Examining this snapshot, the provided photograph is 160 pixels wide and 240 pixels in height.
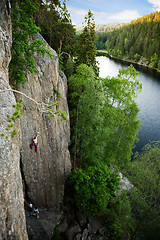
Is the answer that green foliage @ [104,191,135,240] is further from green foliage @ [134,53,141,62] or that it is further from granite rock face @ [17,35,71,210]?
green foliage @ [134,53,141,62]

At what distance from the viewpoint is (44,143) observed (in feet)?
45.4

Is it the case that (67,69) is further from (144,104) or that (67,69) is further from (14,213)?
(144,104)

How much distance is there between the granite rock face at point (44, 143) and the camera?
12.3 m

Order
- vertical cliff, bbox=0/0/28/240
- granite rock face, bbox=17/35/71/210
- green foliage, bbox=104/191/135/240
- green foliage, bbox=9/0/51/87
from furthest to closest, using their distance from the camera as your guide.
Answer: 1. green foliage, bbox=104/191/135/240
2. granite rock face, bbox=17/35/71/210
3. green foliage, bbox=9/0/51/87
4. vertical cliff, bbox=0/0/28/240

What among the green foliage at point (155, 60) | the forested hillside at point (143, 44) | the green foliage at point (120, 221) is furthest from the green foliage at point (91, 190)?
the green foliage at point (155, 60)

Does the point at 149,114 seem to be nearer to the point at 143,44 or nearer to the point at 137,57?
the point at 137,57

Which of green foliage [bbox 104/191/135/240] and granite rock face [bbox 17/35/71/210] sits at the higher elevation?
granite rock face [bbox 17/35/71/210]

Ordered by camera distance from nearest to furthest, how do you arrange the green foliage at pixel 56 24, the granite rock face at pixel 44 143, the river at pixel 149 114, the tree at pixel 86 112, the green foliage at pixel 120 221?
the granite rock face at pixel 44 143 < the green foliage at pixel 120 221 < the tree at pixel 86 112 < the green foliage at pixel 56 24 < the river at pixel 149 114

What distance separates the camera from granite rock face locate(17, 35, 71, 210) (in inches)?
485

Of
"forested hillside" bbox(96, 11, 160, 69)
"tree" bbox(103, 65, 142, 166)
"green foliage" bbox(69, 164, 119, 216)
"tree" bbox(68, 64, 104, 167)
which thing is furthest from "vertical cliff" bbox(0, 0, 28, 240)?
"forested hillside" bbox(96, 11, 160, 69)

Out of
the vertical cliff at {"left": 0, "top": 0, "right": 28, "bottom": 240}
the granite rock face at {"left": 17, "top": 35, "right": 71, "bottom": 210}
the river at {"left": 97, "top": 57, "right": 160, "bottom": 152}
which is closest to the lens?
the vertical cliff at {"left": 0, "top": 0, "right": 28, "bottom": 240}

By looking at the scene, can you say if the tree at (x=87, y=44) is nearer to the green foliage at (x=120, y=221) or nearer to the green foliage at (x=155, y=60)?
the green foliage at (x=120, y=221)

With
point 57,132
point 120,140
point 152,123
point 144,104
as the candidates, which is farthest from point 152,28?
point 57,132

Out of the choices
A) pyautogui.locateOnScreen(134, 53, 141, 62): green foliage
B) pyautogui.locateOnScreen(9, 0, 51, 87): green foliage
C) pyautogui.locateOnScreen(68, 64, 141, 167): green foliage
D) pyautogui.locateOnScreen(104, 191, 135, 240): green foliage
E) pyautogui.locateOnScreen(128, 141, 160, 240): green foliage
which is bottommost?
pyautogui.locateOnScreen(104, 191, 135, 240): green foliage
